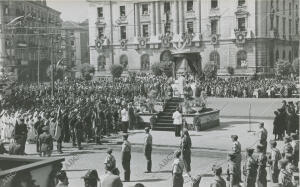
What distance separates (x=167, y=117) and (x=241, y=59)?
1453 inches

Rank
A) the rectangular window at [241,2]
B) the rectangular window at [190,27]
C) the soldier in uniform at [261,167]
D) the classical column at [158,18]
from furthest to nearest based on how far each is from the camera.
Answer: the classical column at [158,18] < the rectangular window at [190,27] < the rectangular window at [241,2] < the soldier in uniform at [261,167]

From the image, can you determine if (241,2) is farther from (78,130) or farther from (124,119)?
(78,130)

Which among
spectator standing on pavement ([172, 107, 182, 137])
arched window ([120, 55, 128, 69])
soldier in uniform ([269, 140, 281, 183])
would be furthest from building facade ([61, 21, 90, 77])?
soldier in uniform ([269, 140, 281, 183])

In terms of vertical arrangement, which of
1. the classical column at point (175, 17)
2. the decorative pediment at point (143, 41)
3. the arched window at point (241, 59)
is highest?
the classical column at point (175, 17)

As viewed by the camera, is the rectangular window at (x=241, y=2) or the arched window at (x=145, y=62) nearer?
the rectangular window at (x=241, y=2)

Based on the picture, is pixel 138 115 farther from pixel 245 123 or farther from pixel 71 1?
pixel 71 1

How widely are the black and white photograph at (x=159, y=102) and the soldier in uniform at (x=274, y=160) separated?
32 millimetres

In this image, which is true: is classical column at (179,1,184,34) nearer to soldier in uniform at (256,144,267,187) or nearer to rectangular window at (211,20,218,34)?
rectangular window at (211,20,218,34)

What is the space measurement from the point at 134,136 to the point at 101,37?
47951 mm

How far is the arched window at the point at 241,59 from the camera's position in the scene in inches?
2347

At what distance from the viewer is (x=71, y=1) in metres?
16.9

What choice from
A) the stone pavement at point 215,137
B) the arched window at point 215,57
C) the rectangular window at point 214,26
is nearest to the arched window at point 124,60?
the arched window at point 215,57

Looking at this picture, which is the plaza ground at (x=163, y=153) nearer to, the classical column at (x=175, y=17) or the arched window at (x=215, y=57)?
the arched window at (x=215, y=57)

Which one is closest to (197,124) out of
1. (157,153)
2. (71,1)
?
(157,153)
